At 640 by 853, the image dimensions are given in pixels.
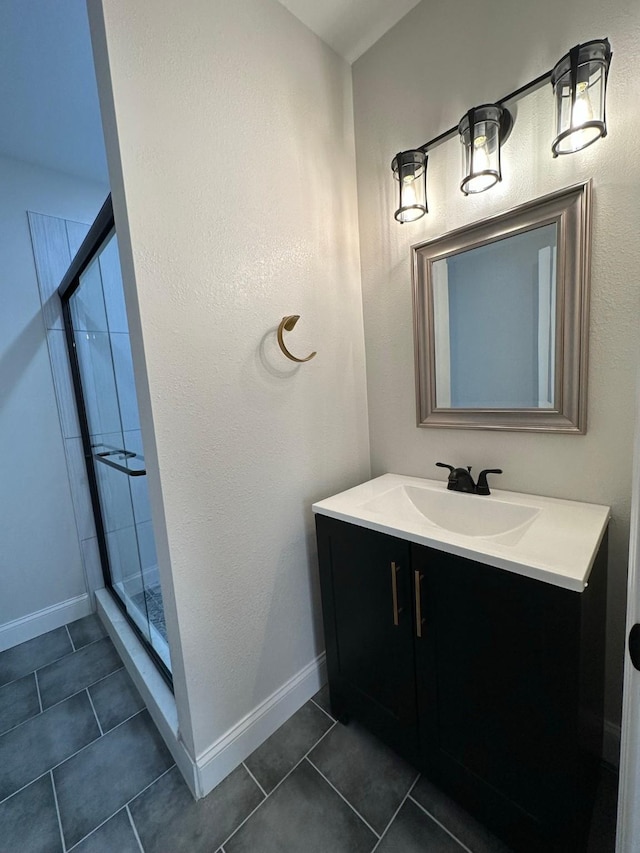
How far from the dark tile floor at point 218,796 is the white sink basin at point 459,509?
2.76ft

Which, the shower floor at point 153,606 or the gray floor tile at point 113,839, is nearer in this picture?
the gray floor tile at point 113,839

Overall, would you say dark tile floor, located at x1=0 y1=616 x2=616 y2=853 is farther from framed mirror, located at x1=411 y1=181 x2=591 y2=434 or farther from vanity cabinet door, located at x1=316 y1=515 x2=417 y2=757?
framed mirror, located at x1=411 y1=181 x2=591 y2=434

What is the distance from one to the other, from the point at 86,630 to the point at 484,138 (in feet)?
9.70

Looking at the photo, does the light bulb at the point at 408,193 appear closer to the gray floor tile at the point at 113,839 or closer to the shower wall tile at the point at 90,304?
the shower wall tile at the point at 90,304

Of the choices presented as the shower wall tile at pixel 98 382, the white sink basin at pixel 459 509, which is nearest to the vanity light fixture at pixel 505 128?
the white sink basin at pixel 459 509

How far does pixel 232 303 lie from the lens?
1.17 meters

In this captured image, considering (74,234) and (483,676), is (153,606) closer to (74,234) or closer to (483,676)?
(483,676)

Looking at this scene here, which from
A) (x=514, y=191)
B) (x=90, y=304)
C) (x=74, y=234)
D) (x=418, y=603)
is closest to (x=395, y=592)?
(x=418, y=603)

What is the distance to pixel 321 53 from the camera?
1.42m

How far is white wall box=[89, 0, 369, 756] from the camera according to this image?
98 centimetres

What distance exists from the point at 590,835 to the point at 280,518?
129 cm

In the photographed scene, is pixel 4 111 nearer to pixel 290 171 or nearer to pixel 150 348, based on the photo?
pixel 290 171

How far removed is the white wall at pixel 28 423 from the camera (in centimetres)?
184

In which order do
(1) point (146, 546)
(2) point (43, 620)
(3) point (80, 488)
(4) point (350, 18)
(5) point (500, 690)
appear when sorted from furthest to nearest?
(3) point (80, 488), (2) point (43, 620), (1) point (146, 546), (4) point (350, 18), (5) point (500, 690)
